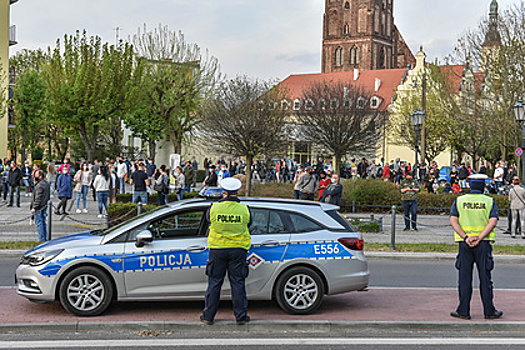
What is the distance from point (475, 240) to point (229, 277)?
289 cm

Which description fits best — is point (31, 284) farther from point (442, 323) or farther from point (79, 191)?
point (79, 191)

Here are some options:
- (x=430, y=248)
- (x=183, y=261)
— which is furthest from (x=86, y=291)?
(x=430, y=248)

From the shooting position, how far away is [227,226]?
736cm

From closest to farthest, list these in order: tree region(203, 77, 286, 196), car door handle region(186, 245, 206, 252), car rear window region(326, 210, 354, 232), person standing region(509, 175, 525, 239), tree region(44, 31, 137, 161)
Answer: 1. car door handle region(186, 245, 206, 252)
2. car rear window region(326, 210, 354, 232)
3. person standing region(509, 175, 525, 239)
4. tree region(203, 77, 286, 196)
5. tree region(44, 31, 137, 161)

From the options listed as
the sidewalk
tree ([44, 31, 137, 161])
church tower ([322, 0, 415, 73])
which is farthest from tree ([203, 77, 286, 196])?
church tower ([322, 0, 415, 73])

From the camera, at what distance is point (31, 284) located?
7938 millimetres

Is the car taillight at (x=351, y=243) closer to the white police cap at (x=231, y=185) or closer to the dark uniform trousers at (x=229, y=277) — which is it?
the dark uniform trousers at (x=229, y=277)

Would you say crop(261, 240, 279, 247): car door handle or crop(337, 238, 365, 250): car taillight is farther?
crop(337, 238, 365, 250): car taillight

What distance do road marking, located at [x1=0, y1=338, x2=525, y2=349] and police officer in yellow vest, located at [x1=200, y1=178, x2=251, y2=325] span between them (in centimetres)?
49

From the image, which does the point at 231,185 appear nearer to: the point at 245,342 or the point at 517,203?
the point at 245,342

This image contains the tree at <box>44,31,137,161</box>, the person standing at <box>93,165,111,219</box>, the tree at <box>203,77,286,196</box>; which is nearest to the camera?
the person standing at <box>93,165,111,219</box>

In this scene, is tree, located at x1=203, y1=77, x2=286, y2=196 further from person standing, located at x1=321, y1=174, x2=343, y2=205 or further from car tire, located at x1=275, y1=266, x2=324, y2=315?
car tire, located at x1=275, y1=266, x2=324, y2=315

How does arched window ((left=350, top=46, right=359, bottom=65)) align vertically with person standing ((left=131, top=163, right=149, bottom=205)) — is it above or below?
above

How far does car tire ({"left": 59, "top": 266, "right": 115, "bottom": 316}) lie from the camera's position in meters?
7.80
